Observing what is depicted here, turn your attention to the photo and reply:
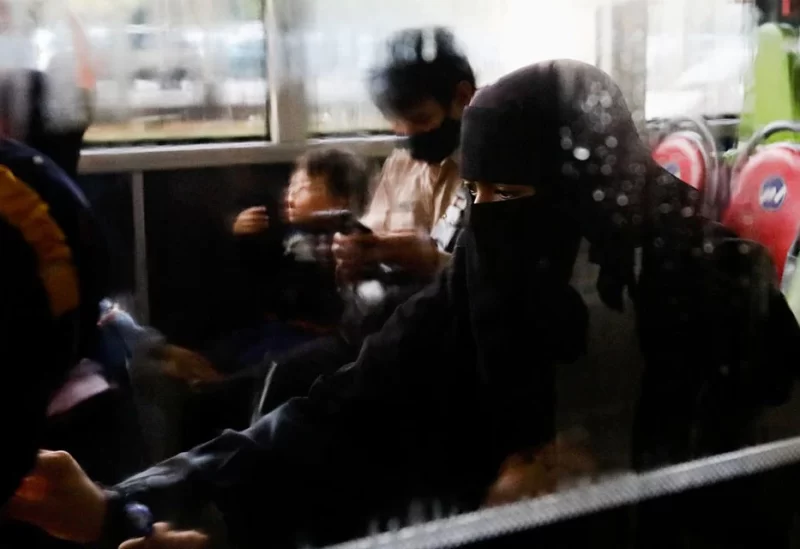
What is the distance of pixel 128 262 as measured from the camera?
1.90ft

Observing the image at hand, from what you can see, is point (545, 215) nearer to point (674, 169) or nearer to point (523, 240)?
point (523, 240)

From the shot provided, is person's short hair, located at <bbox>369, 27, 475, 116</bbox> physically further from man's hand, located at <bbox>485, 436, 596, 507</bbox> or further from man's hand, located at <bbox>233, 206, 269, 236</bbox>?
man's hand, located at <bbox>485, 436, 596, 507</bbox>

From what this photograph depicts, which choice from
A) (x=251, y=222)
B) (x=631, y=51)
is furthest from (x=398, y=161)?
(x=631, y=51)

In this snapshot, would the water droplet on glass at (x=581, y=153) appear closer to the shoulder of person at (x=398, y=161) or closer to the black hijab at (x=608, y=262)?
the black hijab at (x=608, y=262)

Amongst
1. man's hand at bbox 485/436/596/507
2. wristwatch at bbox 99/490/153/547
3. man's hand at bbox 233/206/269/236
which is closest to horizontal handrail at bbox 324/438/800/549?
man's hand at bbox 485/436/596/507

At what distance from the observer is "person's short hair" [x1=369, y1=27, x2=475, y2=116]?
647 millimetres

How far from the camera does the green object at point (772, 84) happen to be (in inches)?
34.6

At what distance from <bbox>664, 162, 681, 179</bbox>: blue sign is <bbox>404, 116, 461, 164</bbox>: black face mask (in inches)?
9.0

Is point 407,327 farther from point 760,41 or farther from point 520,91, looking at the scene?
point 760,41

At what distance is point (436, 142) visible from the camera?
66 centimetres

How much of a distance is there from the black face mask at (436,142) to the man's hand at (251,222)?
0.12 metres

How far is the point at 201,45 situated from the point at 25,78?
11 cm

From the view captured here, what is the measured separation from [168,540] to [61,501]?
0.09 m

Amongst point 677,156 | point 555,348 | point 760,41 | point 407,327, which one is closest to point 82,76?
point 407,327
